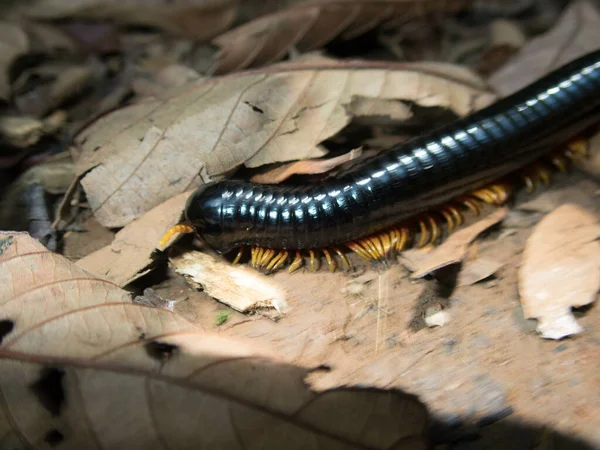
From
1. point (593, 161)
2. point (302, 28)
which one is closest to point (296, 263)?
point (302, 28)

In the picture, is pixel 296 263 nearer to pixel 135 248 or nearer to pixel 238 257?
pixel 238 257

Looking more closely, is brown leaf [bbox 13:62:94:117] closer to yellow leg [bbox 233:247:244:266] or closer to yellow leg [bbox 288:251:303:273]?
yellow leg [bbox 233:247:244:266]

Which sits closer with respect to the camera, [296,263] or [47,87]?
[296,263]

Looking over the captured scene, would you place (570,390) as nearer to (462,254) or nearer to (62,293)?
(462,254)

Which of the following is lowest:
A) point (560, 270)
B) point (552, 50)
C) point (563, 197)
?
point (560, 270)

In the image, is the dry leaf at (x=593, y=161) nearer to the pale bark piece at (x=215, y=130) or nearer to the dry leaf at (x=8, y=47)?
the pale bark piece at (x=215, y=130)
